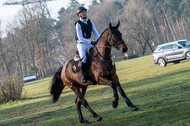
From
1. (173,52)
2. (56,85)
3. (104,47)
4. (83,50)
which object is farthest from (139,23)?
(104,47)

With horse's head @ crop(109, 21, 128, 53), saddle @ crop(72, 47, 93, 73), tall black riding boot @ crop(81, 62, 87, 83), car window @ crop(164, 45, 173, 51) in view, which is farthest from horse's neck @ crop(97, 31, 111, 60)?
car window @ crop(164, 45, 173, 51)

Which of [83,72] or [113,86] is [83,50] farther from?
[113,86]

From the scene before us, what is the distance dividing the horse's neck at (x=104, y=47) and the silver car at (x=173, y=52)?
17.1 metres

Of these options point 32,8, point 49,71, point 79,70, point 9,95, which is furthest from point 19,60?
point 79,70

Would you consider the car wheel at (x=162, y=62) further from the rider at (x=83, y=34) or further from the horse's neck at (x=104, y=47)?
the horse's neck at (x=104, y=47)

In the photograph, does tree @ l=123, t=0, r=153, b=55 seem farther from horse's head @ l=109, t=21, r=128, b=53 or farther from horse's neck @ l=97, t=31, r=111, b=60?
horse's head @ l=109, t=21, r=128, b=53

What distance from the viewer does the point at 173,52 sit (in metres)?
24.9

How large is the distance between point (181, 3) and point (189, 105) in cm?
8757

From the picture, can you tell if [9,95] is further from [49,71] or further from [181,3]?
[181,3]

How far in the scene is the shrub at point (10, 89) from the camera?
71.2 feet

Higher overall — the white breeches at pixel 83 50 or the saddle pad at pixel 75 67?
the white breeches at pixel 83 50

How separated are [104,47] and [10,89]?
50.1 ft

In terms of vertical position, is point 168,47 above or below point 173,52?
above

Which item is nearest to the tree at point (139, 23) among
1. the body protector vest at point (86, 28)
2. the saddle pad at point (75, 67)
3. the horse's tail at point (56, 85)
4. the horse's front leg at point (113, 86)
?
the horse's tail at point (56, 85)
